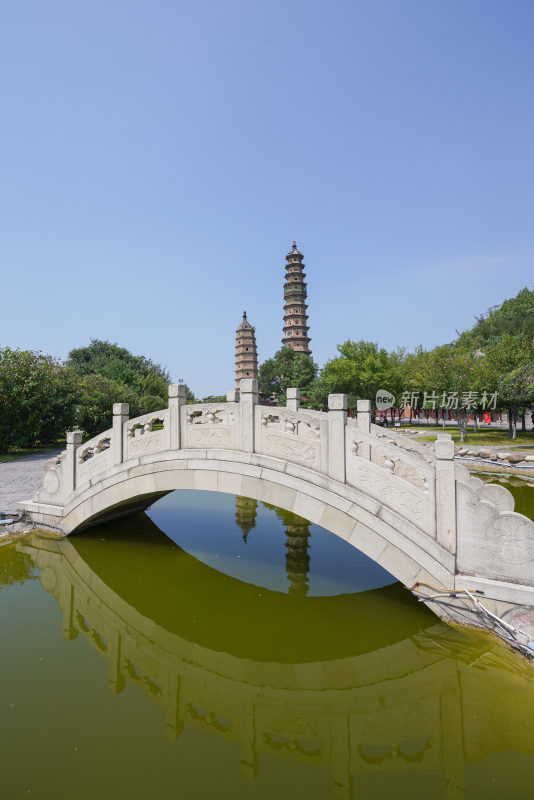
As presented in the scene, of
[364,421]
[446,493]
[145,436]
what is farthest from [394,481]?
[145,436]

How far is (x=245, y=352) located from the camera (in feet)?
185

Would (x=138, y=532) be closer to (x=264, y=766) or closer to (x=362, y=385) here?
Answer: (x=264, y=766)

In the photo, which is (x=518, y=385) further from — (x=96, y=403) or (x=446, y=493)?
(x=96, y=403)

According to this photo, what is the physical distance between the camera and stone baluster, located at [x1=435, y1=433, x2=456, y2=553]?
4.95 m

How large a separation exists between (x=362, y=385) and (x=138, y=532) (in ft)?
90.7

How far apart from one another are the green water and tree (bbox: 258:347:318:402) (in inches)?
1665

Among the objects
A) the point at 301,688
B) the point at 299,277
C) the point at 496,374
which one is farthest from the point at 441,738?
the point at 299,277

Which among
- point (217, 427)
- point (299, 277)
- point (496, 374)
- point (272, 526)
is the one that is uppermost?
point (299, 277)

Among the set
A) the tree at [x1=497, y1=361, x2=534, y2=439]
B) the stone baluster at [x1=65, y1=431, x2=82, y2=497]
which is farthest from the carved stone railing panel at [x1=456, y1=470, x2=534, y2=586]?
the tree at [x1=497, y1=361, x2=534, y2=439]

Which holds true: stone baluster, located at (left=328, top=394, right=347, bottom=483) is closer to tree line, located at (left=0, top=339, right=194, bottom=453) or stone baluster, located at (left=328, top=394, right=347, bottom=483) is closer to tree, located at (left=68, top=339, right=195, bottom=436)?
tree line, located at (left=0, top=339, right=194, bottom=453)

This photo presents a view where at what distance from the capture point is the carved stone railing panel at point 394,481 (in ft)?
16.7

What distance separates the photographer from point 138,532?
368 inches

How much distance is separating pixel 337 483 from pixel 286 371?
4733cm

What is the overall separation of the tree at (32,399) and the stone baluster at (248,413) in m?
16.1
